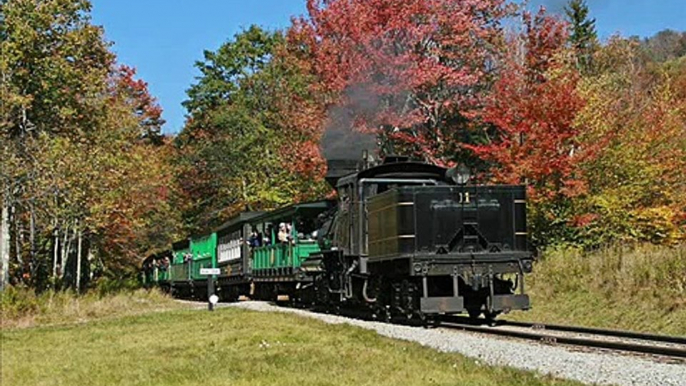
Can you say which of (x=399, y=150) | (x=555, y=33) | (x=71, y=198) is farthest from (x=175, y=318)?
(x=555, y=33)

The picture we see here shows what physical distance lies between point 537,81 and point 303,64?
11.2 meters

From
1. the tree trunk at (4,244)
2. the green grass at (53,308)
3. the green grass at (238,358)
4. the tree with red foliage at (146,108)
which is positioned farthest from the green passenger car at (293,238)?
the tree with red foliage at (146,108)

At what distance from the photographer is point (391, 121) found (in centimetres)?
3159

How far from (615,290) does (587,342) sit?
6.59m

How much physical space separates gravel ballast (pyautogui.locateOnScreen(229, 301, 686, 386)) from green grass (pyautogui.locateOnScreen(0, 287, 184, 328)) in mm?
11429

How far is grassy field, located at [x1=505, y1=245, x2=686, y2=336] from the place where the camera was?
17297 millimetres

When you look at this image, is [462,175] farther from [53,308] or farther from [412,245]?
[53,308]

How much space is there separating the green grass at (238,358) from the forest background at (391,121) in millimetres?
12358

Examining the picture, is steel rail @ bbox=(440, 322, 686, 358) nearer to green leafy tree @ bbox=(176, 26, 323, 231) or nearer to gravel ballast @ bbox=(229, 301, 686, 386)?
gravel ballast @ bbox=(229, 301, 686, 386)

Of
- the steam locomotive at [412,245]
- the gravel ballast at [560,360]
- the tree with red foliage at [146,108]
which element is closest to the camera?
the gravel ballast at [560,360]

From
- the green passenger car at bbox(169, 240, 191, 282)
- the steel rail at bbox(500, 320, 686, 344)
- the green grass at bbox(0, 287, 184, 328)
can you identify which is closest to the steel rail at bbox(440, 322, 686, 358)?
the steel rail at bbox(500, 320, 686, 344)

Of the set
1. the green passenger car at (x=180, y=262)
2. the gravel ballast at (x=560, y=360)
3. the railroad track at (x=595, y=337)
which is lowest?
the gravel ballast at (x=560, y=360)

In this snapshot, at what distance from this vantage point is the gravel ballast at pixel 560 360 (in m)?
9.95

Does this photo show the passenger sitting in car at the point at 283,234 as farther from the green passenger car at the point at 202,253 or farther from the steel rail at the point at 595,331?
the green passenger car at the point at 202,253
